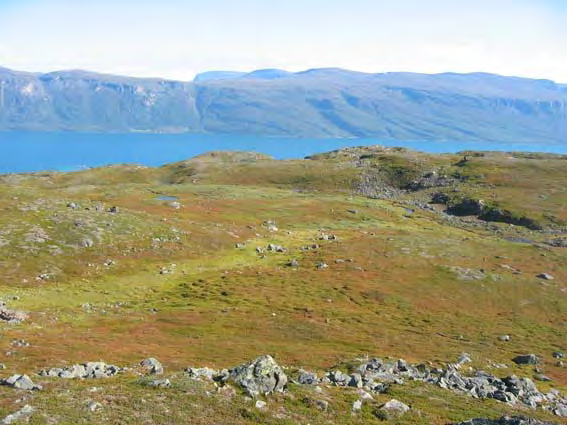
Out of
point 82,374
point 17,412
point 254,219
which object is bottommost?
point 254,219

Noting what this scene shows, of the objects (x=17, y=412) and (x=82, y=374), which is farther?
(x=82, y=374)

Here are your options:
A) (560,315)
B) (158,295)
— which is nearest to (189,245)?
(158,295)

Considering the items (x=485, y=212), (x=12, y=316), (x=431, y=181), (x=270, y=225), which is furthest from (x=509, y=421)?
(x=431, y=181)

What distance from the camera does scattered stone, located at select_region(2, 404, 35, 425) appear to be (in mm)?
24703

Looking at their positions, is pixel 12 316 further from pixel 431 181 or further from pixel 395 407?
pixel 431 181

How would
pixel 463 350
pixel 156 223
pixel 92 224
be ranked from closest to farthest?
pixel 463 350 < pixel 92 224 < pixel 156 223

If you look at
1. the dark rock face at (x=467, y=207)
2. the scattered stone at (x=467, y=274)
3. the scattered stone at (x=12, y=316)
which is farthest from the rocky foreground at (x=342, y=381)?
the dark rock face at (x=467, y=207)

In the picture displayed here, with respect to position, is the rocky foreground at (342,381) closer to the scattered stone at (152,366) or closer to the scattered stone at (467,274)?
the scattered stone at (152,366)

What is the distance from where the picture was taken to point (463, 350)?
53.4 meters

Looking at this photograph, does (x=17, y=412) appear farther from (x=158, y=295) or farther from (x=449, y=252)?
(x=449, y=252)

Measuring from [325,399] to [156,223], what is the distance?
65605mm

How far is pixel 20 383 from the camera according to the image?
29.7 meters

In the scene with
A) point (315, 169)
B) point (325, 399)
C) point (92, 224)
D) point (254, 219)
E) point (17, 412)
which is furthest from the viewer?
point (315, 169)

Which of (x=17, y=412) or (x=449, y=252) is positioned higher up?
(x=17, y=412)
